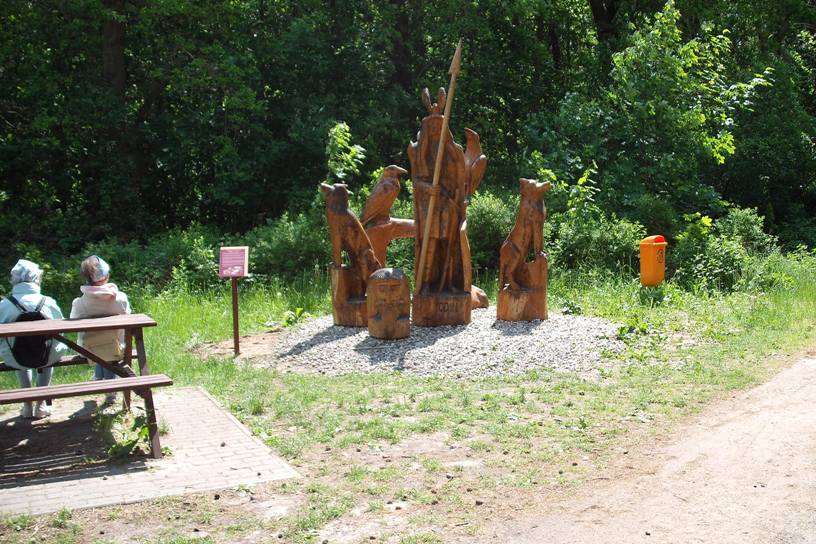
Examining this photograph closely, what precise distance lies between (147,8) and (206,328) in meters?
7.56

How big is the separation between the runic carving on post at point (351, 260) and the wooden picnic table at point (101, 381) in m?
3.77

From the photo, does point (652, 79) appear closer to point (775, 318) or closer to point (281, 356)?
point (775, 318)

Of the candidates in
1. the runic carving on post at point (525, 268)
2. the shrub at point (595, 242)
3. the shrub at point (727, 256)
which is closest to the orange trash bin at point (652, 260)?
the shrub at point (727, 256)

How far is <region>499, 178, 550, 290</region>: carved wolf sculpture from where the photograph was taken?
10688 millimetres

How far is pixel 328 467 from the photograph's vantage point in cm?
617

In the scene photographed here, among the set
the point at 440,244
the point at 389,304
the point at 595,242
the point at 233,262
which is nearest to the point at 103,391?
the point at 233,262

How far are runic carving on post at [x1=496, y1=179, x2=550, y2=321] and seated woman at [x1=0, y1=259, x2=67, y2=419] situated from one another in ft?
16.6

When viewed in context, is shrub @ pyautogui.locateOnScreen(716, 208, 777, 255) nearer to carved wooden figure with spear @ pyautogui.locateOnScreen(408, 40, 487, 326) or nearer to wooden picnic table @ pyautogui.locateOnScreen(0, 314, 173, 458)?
carved wooden figure with spear @ pyautogui.locateOnScreen(408, 40, 487, 326)

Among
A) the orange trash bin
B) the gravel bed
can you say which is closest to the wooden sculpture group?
the gravel bed

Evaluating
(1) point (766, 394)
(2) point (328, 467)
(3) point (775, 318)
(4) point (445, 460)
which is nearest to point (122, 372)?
(2) point (328, 467)

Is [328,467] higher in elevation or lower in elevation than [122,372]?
lower

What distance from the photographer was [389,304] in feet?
32.3

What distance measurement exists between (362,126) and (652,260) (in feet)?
25.0

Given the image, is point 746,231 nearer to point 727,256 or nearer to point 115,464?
point 727,256
